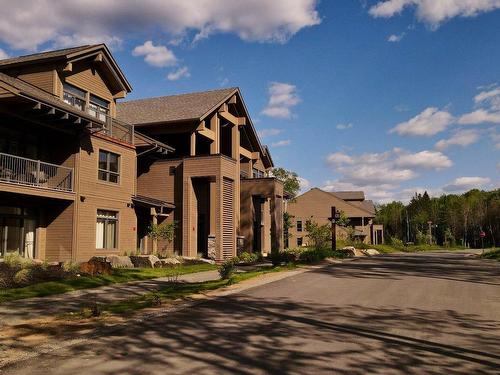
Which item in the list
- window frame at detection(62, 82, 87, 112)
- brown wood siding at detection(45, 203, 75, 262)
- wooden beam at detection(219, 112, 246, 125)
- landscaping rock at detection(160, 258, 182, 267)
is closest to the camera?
brown wood siding at detection(45, 203, 75, 262)

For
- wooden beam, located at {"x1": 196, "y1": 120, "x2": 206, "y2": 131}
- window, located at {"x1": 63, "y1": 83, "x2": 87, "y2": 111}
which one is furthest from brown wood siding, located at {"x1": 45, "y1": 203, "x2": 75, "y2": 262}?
wooden beam, located at {"x1": 196, "y1": 120, "x2": 206, "y2": 131}

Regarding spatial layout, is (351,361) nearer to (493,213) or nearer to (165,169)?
(165,169)

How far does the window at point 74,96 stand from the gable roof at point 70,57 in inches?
56.6

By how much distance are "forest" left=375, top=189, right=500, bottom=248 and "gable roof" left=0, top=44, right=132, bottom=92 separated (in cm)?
6281

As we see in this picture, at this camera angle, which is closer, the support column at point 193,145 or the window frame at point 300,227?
the support column at point 193,145

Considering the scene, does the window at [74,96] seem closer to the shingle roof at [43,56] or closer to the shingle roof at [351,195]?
the shingle roof at [43,56]

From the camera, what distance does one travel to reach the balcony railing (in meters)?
19.1

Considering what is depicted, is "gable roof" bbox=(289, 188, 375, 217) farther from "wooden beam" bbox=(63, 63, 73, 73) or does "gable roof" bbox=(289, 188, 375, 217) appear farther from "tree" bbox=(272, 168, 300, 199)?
Result: "wooden beam" bbox=(63, 63, 73, 73)

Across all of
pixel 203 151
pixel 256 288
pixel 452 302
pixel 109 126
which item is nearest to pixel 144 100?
pixel 203 151

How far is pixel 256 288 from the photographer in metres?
14.6

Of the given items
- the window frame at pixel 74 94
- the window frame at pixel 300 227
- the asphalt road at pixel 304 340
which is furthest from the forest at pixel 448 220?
the asphalt road at pixel 304 340

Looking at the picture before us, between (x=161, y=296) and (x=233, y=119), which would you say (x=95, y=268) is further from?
(x=233, y=119)

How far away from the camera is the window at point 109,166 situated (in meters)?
23.8

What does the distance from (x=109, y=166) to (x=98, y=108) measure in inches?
127
